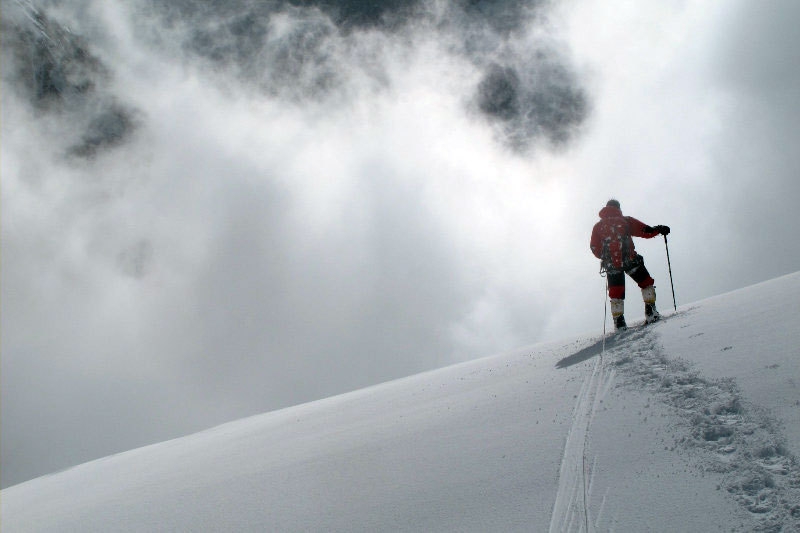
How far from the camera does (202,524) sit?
7.55 meters

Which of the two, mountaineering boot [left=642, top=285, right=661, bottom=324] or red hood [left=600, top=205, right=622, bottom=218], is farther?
red hood [left=600, top=205, right=622, bottom=218]

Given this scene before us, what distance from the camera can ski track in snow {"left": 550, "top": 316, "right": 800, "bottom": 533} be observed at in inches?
205

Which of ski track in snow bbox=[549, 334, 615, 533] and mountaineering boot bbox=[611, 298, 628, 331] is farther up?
mountaineering boot bbox=[611, 298, 628, 331]

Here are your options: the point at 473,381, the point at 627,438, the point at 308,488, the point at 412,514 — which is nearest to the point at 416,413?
the point at 473,381

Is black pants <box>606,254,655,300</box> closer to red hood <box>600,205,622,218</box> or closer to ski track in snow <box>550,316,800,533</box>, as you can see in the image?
red hood <box>600,205,622,218</box>

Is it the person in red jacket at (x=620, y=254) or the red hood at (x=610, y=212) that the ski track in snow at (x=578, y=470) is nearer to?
the person in red jacket at (x=620, y=254)

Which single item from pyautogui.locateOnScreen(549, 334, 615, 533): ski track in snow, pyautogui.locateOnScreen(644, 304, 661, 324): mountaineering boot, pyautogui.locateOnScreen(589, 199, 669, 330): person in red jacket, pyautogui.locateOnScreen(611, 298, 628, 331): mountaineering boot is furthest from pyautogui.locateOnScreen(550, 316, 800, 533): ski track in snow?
pyautogui.locateOnScreen(589, 199, 669, 330): person in red jacket

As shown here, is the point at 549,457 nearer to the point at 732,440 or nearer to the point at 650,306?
the point at 732,440

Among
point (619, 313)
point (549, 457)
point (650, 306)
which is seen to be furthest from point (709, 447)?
point (650, 306)

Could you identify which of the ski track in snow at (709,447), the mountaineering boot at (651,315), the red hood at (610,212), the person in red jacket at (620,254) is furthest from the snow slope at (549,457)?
the red hood at (610,212)

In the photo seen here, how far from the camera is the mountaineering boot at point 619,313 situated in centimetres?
1239

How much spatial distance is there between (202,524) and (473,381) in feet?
20.0

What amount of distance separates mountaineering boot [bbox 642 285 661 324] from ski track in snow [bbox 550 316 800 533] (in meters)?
3.86

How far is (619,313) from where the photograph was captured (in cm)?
1259
